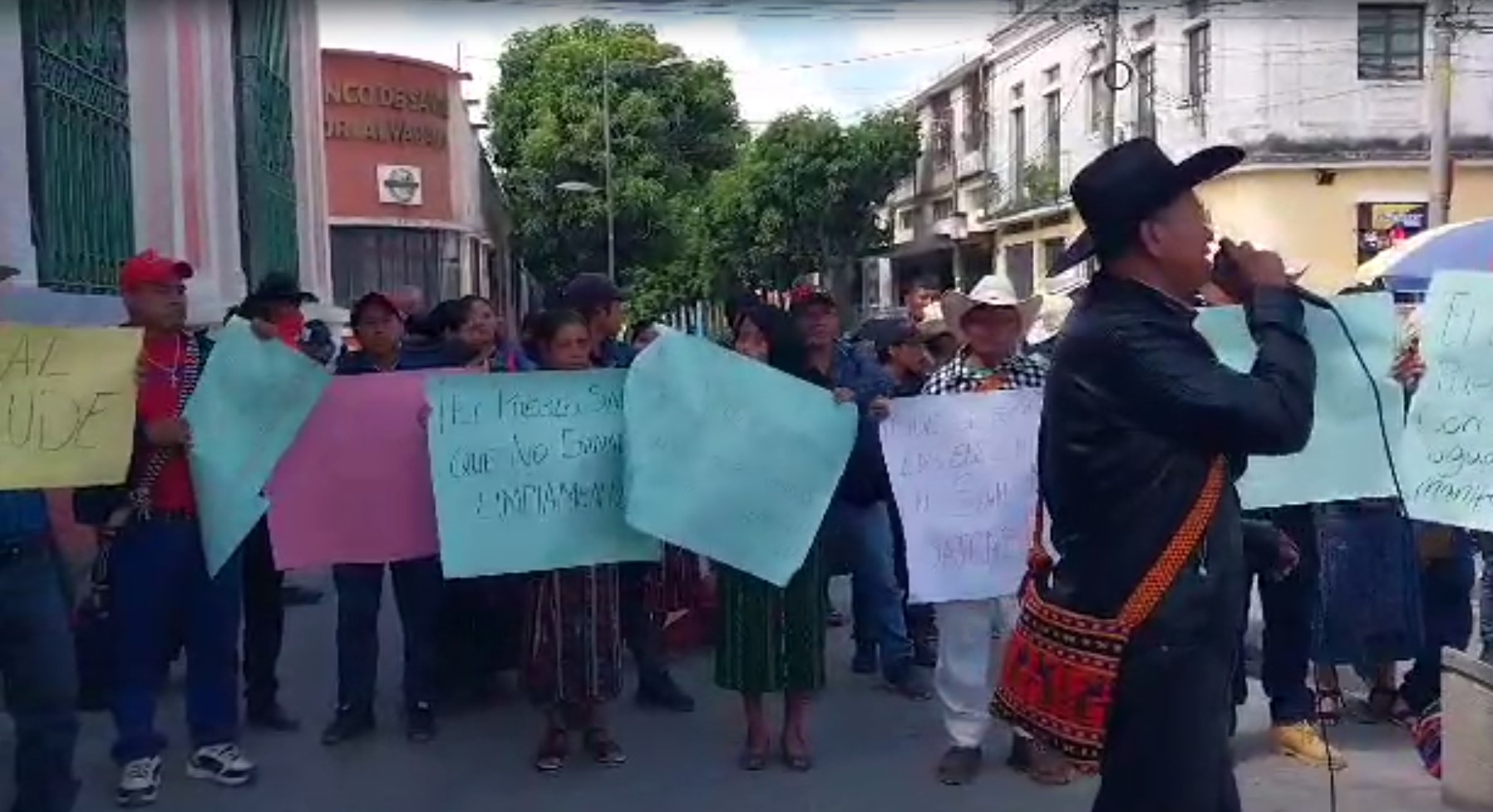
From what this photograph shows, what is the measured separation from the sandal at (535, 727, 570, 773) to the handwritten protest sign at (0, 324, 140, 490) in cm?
177

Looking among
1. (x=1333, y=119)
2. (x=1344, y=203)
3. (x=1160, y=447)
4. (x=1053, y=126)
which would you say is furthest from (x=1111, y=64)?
(x=1160, y=447)

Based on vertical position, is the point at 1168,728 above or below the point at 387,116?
below

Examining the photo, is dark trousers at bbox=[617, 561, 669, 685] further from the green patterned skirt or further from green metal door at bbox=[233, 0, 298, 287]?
green metal door at bbox=[233, 0, 298, 287]

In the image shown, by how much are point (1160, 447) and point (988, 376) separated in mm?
2676

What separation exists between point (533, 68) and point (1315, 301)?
117 ft

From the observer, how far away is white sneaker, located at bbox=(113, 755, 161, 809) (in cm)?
532

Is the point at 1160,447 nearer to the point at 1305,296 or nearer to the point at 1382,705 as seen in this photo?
the point at 1305,296

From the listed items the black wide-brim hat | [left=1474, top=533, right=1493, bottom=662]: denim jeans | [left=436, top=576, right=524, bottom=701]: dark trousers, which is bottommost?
[left=436, top=576, right=524, bottom=701]: dark trousers

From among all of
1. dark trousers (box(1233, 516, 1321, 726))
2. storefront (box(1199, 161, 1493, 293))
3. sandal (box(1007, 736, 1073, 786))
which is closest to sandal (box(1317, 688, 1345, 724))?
dark trousers (box(1233, 516, 1321, 726))

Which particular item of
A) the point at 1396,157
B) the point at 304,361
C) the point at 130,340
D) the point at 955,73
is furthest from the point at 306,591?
the point at 955,73

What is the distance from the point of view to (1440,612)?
6070 millimetres

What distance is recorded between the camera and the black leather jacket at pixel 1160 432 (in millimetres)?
2836

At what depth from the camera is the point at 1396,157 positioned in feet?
89.0

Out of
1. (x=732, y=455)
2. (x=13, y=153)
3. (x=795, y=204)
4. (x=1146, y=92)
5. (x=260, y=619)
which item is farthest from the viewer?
(x=795, y=204)
